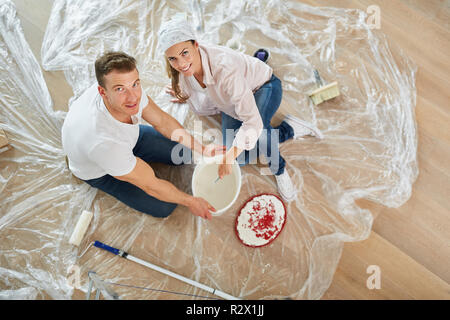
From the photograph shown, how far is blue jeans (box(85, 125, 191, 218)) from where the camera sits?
3.59 feet

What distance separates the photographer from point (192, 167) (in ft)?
4.18

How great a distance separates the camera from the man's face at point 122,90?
2.45 feet

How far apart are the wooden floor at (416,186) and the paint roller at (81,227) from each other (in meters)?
0.49

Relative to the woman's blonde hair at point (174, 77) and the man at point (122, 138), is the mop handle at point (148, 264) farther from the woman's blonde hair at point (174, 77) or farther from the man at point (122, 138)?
the woman's blonde hair at point (174, 77)

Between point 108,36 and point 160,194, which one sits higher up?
point 108,36

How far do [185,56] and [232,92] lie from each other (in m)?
0.18

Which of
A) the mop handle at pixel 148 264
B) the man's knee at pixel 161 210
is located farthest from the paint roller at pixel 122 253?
the man's knee at pixel 161 210

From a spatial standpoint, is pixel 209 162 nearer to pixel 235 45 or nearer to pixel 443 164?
pixel 235 45

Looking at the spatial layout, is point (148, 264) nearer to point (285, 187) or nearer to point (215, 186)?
point (215, 186)

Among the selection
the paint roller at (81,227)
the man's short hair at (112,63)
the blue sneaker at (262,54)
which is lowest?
the paint roller at (81,227)

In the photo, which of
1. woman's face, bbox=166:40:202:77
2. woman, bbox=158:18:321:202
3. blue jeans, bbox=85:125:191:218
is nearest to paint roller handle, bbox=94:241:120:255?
blue jeans, bbox=85:125:191:218

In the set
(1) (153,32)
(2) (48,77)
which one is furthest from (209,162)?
(2) (48,77)

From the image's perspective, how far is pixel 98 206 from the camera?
1.22m

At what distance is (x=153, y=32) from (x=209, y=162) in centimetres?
70
